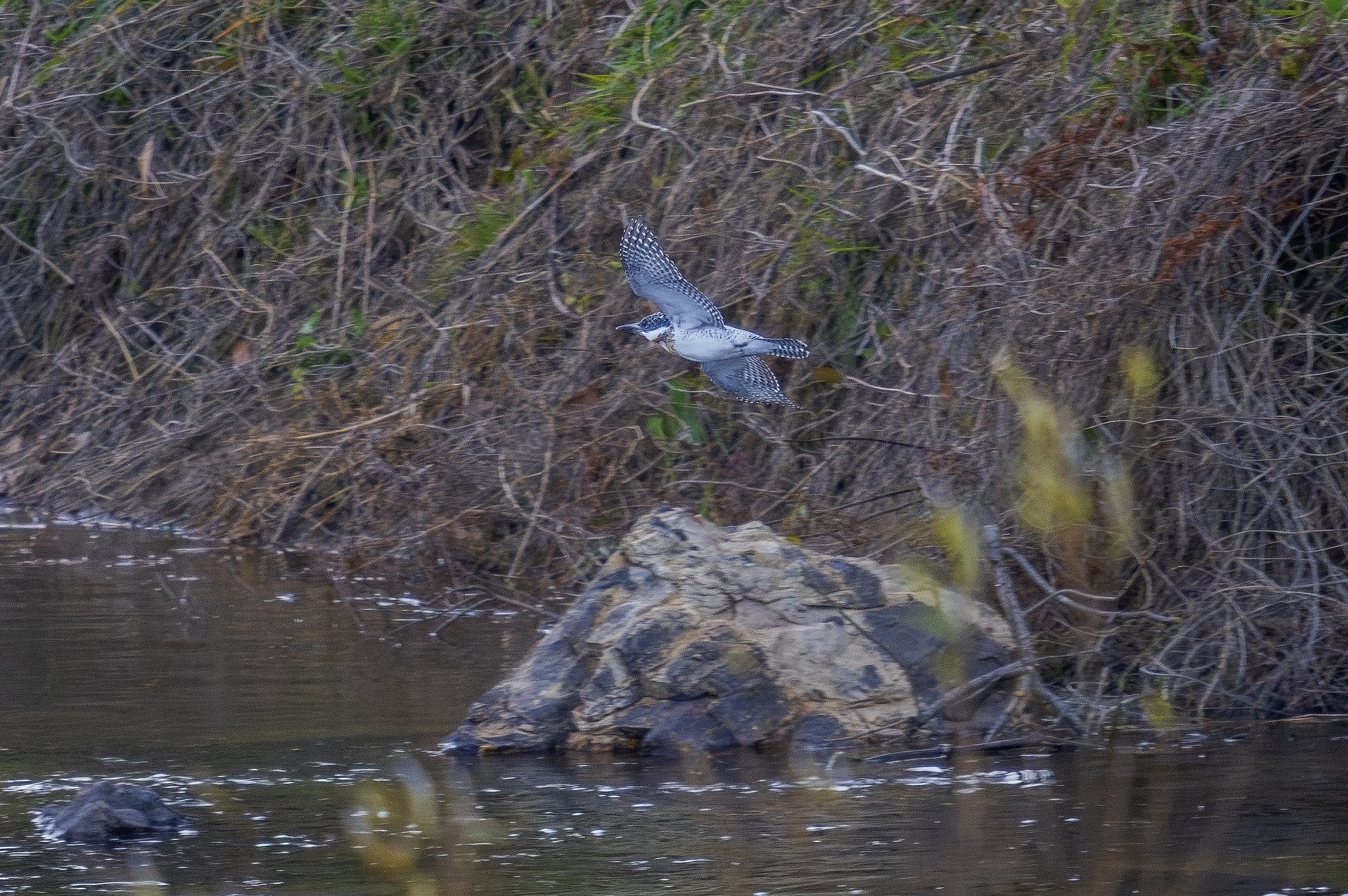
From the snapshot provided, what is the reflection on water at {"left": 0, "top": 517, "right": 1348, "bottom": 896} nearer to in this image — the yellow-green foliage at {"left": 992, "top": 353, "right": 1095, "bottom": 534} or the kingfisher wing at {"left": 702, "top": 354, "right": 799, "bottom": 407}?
the kingfisher wing at {"left": 702, "top": 354, "right": 799, "bottom": 407}

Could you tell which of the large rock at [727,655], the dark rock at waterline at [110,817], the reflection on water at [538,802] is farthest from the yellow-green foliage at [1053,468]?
the large rock at [727,655]

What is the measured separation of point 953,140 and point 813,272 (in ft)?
2.31

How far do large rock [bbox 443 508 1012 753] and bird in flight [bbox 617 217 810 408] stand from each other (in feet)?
3.52

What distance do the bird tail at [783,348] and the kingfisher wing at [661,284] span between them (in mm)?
153

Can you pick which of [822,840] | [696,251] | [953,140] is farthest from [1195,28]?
[822,840]

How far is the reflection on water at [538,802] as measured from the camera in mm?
3666

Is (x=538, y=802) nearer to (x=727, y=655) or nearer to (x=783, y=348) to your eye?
(x=727, y=655)

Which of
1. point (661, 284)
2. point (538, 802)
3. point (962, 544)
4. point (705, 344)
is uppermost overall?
point (661, 284)

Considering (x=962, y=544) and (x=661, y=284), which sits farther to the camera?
(x=661, y=284)

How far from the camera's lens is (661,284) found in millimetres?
6074

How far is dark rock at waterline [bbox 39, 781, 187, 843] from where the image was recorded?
12.7 feet

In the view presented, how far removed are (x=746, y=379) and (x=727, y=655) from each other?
1.69 m

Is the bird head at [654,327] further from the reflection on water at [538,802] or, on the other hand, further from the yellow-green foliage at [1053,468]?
the yellow-green foliage at [1053,468]

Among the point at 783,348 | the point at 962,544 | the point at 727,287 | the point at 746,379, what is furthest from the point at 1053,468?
the point at 727,287
